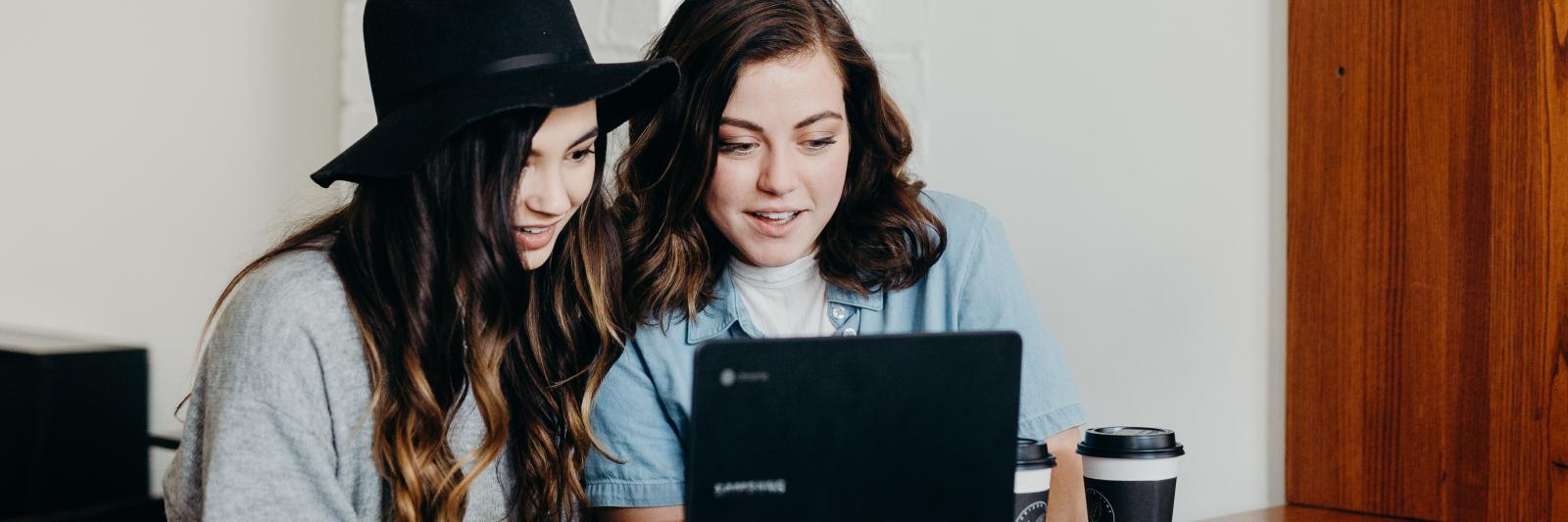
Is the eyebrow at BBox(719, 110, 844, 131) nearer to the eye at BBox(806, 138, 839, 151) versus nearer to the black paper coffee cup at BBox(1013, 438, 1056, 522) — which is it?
the eye at BBox(806, 138, 839, 151)

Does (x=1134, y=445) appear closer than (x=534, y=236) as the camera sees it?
Yes

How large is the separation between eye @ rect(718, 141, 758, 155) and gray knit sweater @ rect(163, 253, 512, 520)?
1.34ft

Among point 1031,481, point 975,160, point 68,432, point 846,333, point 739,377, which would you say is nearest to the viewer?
point 739,377

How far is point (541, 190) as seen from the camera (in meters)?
1.12

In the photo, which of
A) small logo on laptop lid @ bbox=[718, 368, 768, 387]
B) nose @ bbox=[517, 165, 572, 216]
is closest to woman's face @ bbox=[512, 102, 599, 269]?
nose @ bbox=[517, 165, 572, 216]

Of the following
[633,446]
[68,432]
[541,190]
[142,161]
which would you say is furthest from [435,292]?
[142,161]

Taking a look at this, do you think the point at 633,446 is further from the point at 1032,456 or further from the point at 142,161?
the point at 142,161

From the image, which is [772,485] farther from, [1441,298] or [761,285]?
[1441,298]

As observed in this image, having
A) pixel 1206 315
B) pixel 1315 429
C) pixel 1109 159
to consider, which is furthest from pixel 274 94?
pixel 1315 429

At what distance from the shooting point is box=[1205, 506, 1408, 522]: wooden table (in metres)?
1.40

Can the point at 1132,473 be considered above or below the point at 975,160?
below

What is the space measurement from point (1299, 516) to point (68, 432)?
1.97 m

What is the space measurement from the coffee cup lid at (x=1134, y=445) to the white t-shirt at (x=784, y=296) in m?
0.44

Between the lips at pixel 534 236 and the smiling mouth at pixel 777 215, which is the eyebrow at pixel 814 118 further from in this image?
the lips at pixel 534 236
